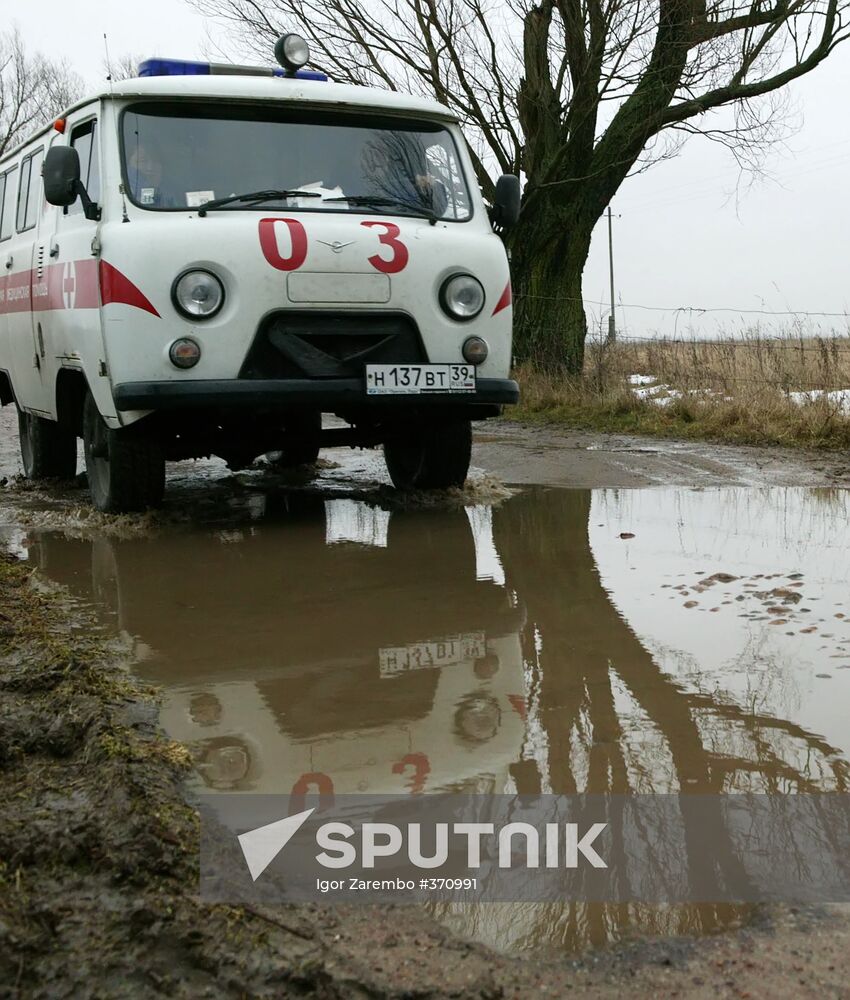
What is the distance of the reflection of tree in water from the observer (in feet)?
7.57

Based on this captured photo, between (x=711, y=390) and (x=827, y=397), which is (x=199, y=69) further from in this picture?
(x=711, y=390)

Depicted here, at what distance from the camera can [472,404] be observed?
657 cm

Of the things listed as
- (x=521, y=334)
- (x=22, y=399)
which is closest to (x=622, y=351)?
(x=521, y=334)

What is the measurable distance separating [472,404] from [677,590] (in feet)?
6.77

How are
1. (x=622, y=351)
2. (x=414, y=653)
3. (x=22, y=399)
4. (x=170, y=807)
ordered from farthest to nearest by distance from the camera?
1. (x=622, y=351)
2. (x=22, y=399)
3. (x=414, y=653)
4. (x=170, y=807)

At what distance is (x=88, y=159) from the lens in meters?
6.71

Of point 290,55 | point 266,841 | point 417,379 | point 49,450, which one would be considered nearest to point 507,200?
point 290,55

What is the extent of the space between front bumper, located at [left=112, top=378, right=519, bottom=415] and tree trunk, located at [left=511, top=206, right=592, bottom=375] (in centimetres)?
945

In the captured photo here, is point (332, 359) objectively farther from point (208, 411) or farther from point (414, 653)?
point (414, 653)

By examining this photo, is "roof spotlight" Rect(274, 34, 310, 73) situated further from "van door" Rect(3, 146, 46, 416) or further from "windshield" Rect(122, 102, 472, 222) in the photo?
"van door" Rect(3, 146, 46, 416)

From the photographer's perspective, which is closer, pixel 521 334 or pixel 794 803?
pixel 794 803

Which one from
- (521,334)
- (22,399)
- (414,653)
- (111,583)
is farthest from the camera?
(521,334)

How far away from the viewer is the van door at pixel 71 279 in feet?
20.7

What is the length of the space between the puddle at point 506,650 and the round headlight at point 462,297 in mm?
1125
